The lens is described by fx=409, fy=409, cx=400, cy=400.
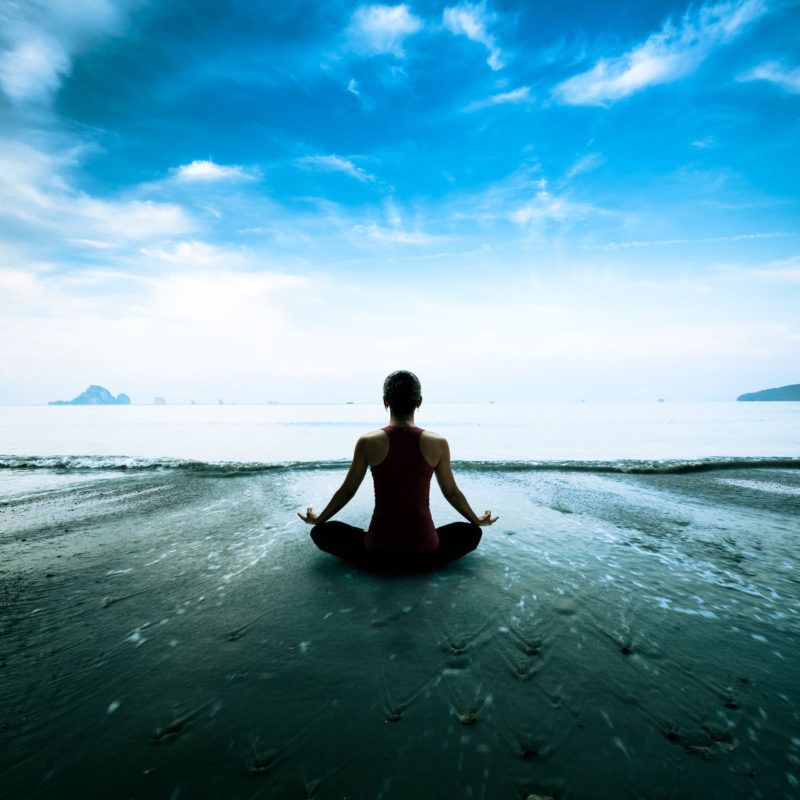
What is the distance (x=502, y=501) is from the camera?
902 centimetres

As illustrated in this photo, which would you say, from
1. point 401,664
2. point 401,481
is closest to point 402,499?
point 401,481

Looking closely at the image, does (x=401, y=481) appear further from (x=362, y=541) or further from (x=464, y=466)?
Result: (x=464, y=466)

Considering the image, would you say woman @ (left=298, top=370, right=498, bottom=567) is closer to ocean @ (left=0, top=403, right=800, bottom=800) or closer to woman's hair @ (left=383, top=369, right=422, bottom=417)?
woman's hair @ (left=383, top=369, right=422, bottom=417)

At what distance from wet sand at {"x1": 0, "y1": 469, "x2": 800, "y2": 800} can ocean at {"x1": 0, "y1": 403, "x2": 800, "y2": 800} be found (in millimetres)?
15

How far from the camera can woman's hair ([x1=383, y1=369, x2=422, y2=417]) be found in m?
4.22

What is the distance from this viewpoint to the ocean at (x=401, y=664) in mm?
2127

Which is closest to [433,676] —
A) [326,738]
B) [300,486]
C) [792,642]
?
[326,738]

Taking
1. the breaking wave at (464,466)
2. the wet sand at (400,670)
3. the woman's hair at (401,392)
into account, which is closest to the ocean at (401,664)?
the wet sand at (400,670)

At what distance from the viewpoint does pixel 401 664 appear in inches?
119

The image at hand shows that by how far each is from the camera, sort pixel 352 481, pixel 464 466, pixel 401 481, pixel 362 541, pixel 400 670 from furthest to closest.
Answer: pixel 464 466
pixel 362 541
pixel 352 481
pixel 401 481
pixel 400 670

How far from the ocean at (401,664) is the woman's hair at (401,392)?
1928 millimetres

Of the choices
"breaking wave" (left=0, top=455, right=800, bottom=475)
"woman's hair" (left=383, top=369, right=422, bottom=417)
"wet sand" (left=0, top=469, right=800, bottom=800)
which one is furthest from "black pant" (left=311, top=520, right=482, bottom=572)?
"breaking wave" (left=0, top=455, right=800, bottom=475)

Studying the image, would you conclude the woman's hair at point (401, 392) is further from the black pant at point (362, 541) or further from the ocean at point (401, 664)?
the ocean at point (401, 664)

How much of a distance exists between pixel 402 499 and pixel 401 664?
1.51 m
